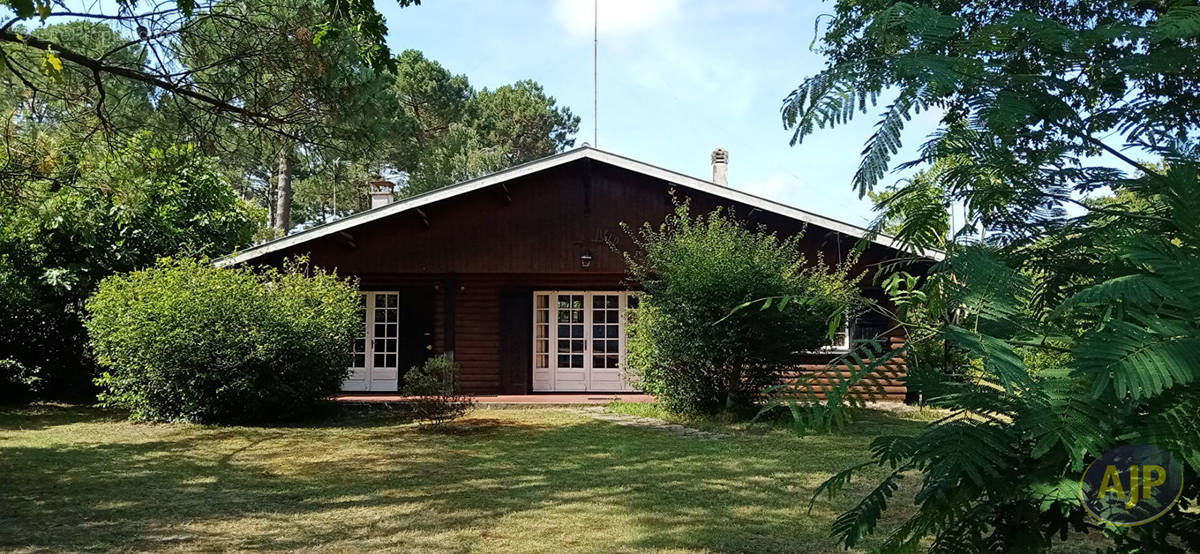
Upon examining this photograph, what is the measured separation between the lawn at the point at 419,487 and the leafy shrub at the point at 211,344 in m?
0.47

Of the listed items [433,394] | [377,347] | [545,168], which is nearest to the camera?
[433,394]

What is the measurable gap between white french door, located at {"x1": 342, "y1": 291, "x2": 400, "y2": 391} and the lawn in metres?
4.10

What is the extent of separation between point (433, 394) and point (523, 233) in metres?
4.33

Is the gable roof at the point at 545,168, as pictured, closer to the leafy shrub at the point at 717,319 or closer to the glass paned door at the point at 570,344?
the leafy shrub at the point at 717,319

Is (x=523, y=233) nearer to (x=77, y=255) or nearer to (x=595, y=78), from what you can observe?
(x=595, y=78)

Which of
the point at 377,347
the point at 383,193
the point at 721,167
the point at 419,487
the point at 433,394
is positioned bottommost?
the point at 419,487

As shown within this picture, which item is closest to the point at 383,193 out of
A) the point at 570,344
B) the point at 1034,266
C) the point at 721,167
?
the point at 570,344

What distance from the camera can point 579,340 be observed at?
15.1 metres

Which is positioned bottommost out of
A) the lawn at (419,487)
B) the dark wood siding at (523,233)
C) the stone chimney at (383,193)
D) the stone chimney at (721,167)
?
the lawn at (419,487)

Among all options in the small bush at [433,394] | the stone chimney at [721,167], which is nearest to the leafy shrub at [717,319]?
the small bush at [433,394]

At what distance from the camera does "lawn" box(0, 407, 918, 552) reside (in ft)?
16.8

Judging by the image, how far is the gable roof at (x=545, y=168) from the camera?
A: 13312mm

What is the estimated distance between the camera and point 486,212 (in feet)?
47.6

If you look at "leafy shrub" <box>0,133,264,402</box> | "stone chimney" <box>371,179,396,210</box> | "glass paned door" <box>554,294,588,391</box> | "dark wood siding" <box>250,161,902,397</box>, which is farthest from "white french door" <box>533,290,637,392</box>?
"leafy shrub" <box>0,133,264,402</box>
